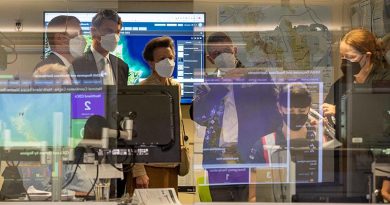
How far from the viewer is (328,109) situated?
8.35ft

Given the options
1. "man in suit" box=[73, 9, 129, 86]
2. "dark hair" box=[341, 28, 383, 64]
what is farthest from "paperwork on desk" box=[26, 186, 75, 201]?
"dark hair" box=[341, 28, 383, 64]

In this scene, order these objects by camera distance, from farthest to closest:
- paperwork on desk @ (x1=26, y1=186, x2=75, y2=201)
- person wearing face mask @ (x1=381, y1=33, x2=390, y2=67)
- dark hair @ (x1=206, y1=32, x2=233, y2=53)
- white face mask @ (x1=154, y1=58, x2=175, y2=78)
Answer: white face mask @ (x1=154, y1=58, x2=175, y2=78)
person wearing face mask @ (x1=381, y1=33, x2=390, y2=67)
dark hair @ (x1=206, y1=32, x2=233, y2=53)
paperwork on desk @ (x1=26, y1=186, x2=75, y2=201)

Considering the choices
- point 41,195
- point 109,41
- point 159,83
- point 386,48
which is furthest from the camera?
point 159,83

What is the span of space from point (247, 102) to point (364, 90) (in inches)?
22.5

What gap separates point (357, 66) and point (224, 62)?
0.70 m

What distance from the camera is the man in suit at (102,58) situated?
2590 millimetres

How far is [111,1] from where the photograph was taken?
2.73m

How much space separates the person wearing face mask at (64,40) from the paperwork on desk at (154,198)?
685 mm

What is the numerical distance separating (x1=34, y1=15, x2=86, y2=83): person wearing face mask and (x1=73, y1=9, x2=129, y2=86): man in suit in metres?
0.04

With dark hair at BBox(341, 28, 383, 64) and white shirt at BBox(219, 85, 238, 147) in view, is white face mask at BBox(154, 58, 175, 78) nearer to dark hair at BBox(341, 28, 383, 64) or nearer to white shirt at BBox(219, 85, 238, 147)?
white shirt at BBox(219, 85, 238, 147)

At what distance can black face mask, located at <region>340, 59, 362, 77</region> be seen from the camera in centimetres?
265

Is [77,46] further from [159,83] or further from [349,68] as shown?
[349,68]

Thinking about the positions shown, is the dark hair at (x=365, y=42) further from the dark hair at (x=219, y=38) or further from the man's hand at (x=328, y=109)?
the dark hair at (x=219, y=38)

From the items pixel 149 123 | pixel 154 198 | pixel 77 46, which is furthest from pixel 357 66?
pixel 77 46
